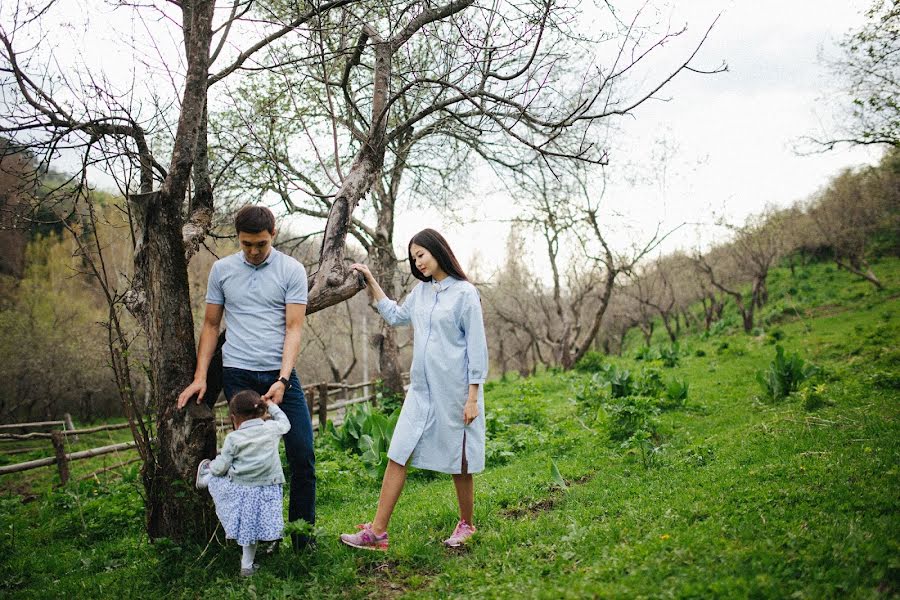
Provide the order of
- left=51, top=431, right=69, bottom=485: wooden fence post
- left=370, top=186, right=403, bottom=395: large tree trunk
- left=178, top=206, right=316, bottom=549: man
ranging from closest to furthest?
left=178, top=206, right=316, bottom=549: man
left=51, top=431, right=69, bottom=485: wooden fence post
left=370, top=186, right=403, bottom=395: large tree trunk

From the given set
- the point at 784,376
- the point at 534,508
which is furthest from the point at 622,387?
the point at 534,508

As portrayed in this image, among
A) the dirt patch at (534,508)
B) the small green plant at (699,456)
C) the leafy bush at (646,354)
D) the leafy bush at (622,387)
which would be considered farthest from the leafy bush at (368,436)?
the leafy bush at (646,354)

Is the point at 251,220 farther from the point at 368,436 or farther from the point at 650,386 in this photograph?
the point at 650,386

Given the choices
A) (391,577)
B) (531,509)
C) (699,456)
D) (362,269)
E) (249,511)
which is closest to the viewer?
(249,511)

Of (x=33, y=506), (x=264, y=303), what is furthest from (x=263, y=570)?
(x=33, y=506)

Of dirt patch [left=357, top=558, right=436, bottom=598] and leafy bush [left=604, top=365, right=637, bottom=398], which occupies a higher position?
leafy bush [left=604, top=365, right=637, bottom=398]

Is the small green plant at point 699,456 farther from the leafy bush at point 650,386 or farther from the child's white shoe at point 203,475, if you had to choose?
the child's white shoe at point 203,475

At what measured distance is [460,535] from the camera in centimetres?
337

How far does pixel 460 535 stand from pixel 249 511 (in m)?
1.27

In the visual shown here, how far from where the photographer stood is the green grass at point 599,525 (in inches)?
98.3

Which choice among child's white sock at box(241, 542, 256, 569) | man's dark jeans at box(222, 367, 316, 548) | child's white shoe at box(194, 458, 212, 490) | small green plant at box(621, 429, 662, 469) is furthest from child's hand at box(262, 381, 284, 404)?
small green plant at box(621, 429, 662, 469)

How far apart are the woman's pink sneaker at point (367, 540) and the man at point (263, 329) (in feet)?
0.83

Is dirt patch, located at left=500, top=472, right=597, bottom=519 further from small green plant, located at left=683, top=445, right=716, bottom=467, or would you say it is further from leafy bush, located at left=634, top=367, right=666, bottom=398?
leafy bush, located at left=634, top=367, right=666, bottom=398

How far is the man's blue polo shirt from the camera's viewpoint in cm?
311
